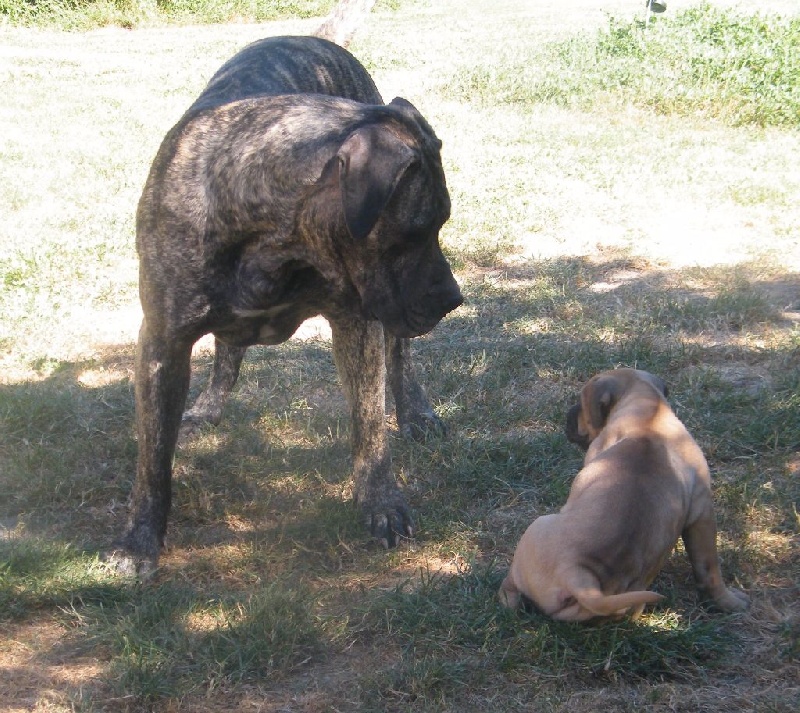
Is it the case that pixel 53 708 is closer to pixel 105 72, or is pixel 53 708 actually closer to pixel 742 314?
pixel 742 314

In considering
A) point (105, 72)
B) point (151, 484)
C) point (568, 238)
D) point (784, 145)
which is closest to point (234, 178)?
point (151, 484)

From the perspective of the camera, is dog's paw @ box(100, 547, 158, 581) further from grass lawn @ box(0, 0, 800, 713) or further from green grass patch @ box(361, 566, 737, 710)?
green grass patch @ box(361, 566, 737, 710)

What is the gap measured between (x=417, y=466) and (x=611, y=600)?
1887 mm

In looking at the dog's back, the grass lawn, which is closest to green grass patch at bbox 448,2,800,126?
the grass lawn

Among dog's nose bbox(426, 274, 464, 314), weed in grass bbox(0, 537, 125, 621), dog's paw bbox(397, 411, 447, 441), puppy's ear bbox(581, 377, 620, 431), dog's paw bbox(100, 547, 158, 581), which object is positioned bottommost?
dog's paw bbox(397, 411, 447, 441)

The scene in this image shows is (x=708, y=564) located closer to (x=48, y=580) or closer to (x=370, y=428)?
(x=370, y=428)

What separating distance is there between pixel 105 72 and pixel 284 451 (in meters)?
12.0

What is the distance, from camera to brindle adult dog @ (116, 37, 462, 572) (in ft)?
11.7

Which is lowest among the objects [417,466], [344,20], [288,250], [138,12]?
[417,466]

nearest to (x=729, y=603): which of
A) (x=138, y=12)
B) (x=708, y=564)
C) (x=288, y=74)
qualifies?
(x=708, y=564)

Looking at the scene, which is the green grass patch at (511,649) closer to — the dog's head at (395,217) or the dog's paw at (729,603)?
the dog's paw at (729,603)

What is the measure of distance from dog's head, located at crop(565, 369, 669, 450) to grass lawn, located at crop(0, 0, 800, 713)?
37 centimetres

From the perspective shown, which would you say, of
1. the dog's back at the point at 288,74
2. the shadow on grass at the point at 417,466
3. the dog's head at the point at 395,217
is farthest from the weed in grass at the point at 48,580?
the dog's back at the point at 288,74

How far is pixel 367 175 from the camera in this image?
3400 mm
